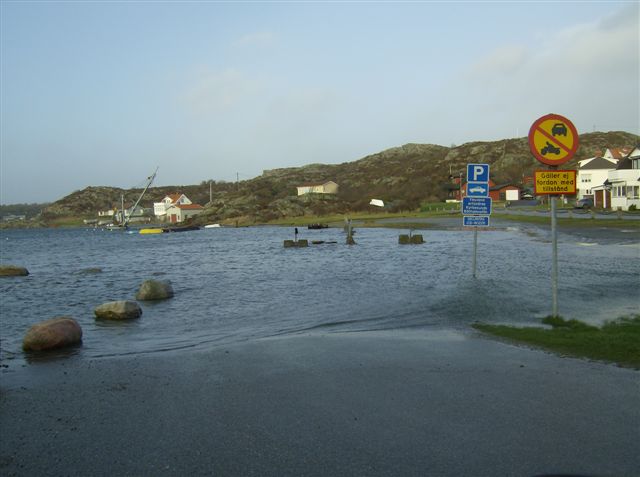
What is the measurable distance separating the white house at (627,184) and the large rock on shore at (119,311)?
57247 millimetres

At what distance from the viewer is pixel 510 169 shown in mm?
152375

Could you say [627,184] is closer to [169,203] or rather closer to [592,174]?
[592,174]

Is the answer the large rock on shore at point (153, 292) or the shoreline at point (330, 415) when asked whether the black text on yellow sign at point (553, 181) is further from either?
the large rock on shore at point (153, 292)

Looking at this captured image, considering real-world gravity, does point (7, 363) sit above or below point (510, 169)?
below

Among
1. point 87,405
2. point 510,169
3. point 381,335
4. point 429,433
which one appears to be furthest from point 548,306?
point 510,169

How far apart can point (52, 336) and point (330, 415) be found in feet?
24.6

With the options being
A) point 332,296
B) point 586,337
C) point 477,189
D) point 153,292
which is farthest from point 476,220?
point 153,292

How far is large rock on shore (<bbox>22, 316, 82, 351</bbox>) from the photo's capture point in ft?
37.6

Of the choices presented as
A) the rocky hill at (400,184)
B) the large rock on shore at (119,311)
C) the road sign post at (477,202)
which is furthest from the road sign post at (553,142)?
the rocky hill at (400,184)

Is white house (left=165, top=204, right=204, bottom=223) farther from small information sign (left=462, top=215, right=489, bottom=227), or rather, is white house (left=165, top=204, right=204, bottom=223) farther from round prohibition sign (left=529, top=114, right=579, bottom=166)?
round prohibition sign (left=529, top=114, right=579, bottom=166)

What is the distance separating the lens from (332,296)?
→ 18.8 m

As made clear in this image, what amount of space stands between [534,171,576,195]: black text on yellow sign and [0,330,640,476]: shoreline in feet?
A: 10.4

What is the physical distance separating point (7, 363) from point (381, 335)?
23.2 ft

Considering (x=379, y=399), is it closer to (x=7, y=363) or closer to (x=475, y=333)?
(x=475, y=333)
